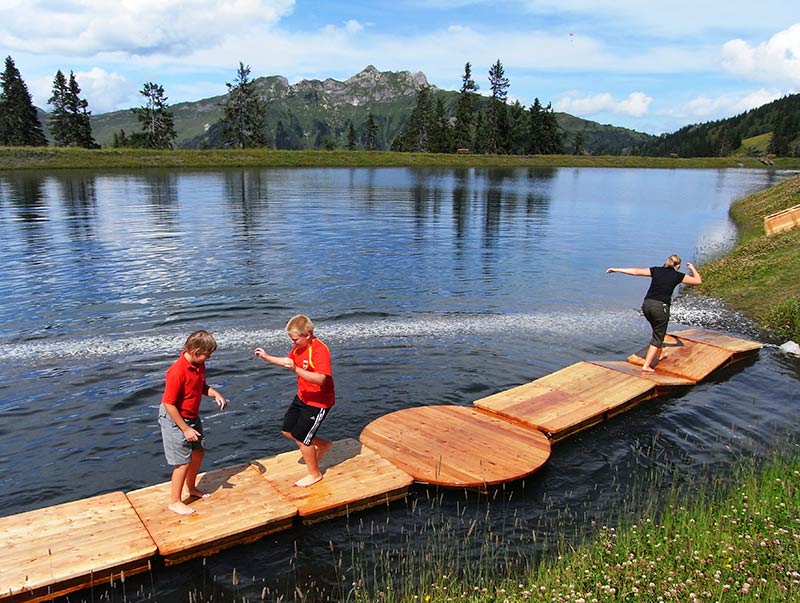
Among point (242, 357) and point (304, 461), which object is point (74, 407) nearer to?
point (242, 357)

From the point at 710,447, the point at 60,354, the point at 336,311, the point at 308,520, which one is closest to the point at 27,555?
the point at 308,520

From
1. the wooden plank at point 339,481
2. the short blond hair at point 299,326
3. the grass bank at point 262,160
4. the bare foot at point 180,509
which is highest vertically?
the grass bank at point 262,160

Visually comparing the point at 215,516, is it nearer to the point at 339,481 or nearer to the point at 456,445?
the point at 339,481

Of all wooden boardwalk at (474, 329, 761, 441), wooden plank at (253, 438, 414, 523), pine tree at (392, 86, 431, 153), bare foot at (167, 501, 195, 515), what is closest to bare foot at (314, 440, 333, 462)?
wooden plank at (253, 438, 414, 523)

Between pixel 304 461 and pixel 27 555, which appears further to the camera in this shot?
pixel 304 461

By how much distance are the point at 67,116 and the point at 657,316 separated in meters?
138

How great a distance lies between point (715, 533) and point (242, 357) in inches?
445

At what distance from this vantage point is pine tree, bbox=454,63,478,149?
15175cm

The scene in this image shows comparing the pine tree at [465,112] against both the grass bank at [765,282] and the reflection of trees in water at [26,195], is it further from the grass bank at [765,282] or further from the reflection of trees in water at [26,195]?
the grass bank at [765,282]

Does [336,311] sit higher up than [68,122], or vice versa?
[68,122]

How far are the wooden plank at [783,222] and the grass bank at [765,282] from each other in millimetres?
1852

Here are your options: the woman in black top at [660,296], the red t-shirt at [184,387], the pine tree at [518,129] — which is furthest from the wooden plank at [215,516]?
the pine tree at [518,129]

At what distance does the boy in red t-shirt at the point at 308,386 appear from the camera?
27.2 ft

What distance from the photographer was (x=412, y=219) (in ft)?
141
